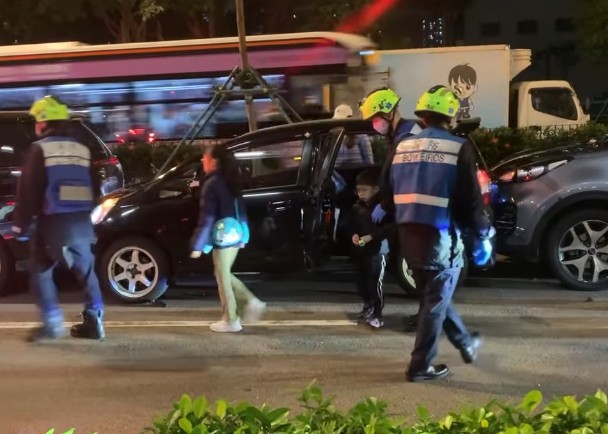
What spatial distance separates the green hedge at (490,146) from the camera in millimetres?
13719

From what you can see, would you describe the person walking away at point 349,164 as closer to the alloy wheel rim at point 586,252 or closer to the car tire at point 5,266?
the alloy wheel rim at point 586,252

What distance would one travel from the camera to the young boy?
596cm

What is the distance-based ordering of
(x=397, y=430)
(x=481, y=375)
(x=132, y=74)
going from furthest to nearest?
(x=132, y=74)
(x=481, y=375)
(x=397, y=430)

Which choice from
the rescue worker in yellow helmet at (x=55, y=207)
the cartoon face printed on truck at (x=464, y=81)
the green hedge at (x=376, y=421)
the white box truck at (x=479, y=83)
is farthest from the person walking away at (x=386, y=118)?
the cartoon face printed on truck at (x=464, y=81)

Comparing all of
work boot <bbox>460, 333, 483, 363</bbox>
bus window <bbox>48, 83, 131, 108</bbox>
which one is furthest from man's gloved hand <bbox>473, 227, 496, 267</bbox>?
bus window <bbox>48, 83, 131, 108</bbox>

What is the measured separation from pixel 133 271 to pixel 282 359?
227cm

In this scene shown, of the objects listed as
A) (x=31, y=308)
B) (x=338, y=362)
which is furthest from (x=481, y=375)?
(x=31, y=308)

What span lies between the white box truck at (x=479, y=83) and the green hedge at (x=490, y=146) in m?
1.55

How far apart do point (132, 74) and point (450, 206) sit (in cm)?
1020

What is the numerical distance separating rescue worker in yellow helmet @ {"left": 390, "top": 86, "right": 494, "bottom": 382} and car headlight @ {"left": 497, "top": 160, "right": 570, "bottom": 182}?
2.73 meters

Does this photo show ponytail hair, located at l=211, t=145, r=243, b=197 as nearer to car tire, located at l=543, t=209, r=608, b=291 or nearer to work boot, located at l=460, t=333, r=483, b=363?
work boot, located at l=460, t=333, r=483, b=363

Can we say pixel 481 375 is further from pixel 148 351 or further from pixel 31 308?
pixel 31 308

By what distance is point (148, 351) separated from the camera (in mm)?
5711

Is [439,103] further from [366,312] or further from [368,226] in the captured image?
[366,312]
